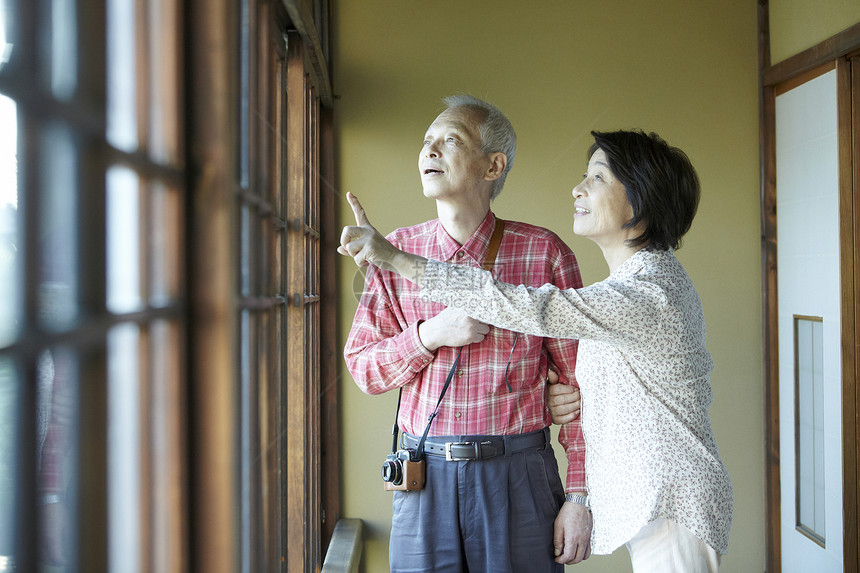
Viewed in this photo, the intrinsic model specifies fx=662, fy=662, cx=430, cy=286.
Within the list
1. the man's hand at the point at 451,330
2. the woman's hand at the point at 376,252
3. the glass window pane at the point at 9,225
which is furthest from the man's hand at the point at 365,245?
the glass window pane at the point at 9,225

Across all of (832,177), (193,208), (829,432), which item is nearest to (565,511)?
(193,208)

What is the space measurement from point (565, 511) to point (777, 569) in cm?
63

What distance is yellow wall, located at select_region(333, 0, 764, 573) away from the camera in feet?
3.62

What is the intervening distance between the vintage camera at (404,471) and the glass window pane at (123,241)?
2.07ft

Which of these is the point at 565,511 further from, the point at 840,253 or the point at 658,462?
the point at 840,253

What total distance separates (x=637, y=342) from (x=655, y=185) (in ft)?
0.76

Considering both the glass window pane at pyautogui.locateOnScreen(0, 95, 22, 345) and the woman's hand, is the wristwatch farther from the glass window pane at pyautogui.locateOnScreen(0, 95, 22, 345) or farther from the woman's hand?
the glass window pane at pyautogui.locateOnScreen(0, 95, 22, 345)

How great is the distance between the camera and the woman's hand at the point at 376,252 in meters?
0.83

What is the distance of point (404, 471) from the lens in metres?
0.99

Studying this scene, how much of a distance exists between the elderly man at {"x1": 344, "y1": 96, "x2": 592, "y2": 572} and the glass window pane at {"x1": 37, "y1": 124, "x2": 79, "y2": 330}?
66 centimetres

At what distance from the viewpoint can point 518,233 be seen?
1.03 m

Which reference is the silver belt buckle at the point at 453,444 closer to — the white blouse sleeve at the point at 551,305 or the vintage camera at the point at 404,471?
the vintage camera at the point at 404,471

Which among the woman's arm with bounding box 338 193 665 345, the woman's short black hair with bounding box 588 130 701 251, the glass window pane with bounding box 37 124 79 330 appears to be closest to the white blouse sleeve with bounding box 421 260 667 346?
the woman's arm with bounding box 338 193 665 345

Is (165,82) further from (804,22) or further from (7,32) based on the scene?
(804,22)
